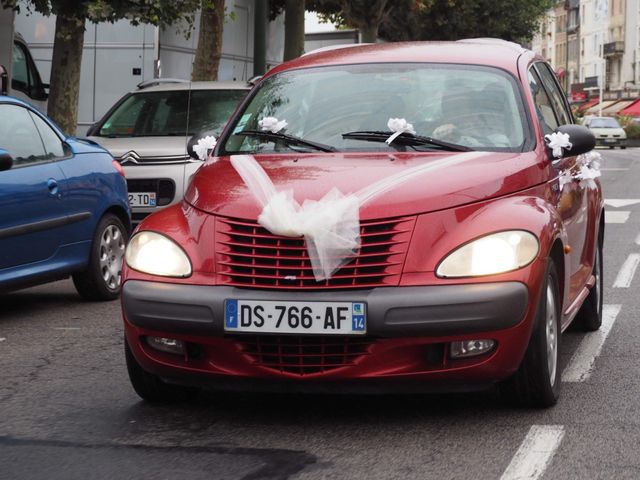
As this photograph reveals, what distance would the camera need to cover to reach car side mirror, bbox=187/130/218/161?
753cm

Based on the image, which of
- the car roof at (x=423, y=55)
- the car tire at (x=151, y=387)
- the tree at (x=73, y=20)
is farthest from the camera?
the tree at (x=73, y=20)

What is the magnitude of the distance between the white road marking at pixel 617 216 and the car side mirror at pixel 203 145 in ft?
37.7

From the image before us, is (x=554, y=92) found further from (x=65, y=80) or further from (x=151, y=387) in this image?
(x=65, y=80)

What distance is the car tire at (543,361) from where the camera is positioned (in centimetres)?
596

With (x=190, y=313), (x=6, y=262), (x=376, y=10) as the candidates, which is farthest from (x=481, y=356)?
(x=376, y=10)

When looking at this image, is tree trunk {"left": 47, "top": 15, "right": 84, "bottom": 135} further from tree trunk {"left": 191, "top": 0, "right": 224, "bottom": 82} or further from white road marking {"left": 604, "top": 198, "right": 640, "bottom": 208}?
white road marking {"left": 604, "top": 198, "right": 640, "bottom": 208}

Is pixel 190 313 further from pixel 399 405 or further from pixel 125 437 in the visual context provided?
pixel 399 405

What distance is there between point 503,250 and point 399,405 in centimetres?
97

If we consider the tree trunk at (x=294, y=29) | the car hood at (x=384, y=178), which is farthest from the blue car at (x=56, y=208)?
the tree trunk at (x=294, y=29)

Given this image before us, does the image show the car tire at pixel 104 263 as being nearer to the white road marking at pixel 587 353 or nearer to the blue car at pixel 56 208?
the blue car at pixel 56 208

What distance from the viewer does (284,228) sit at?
5758 millimetres

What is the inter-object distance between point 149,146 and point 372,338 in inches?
326

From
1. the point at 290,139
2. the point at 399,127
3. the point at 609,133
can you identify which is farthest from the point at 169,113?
the point at 609,133

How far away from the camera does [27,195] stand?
937cm
